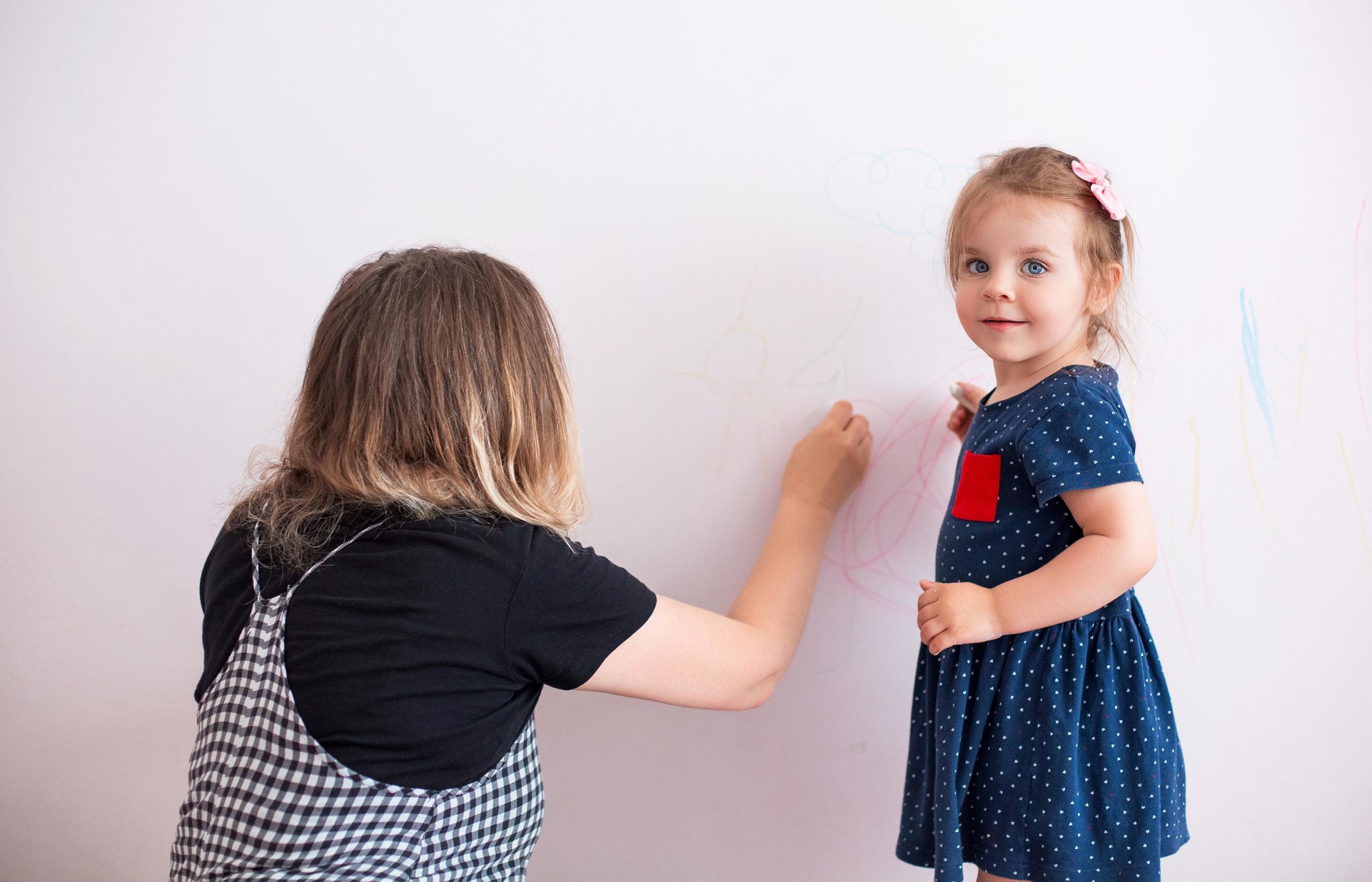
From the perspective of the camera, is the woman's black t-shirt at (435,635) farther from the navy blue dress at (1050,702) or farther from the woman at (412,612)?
the navy blue dress at (1050,702)

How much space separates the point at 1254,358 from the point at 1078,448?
1.20 ft

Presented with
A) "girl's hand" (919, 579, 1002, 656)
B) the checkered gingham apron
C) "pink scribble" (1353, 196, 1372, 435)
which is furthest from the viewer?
"pink scribble" (1353, 196, 1372, 435)

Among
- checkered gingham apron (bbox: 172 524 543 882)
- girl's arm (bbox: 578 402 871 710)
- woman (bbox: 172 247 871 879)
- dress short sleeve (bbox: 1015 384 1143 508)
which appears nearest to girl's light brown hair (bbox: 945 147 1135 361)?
dress short sleeve (bbox: 1015 384 1143 508)

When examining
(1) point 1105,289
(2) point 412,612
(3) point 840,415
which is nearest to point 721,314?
(3) point 840,415

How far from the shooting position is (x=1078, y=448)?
74cm

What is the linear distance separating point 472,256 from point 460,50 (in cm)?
39

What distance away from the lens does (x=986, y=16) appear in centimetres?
95

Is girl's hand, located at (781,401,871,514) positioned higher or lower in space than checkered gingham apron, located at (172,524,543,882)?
higher

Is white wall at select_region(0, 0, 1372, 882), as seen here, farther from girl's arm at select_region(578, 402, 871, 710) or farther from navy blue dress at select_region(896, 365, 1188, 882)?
navy blue dress at select_region(896, 365, 1188, 882)

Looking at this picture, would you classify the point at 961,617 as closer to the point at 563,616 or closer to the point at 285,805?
the point at 563,616

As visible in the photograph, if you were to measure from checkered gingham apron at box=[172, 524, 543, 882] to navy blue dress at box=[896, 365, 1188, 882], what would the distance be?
430 millimetres

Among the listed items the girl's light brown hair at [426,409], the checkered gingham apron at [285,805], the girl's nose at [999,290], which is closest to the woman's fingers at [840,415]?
the girl's nose at [999,290]

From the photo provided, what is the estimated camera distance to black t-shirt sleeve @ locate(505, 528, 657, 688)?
2.25 feet

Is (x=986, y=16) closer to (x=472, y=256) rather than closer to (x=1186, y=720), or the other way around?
(x=472, y=256)
